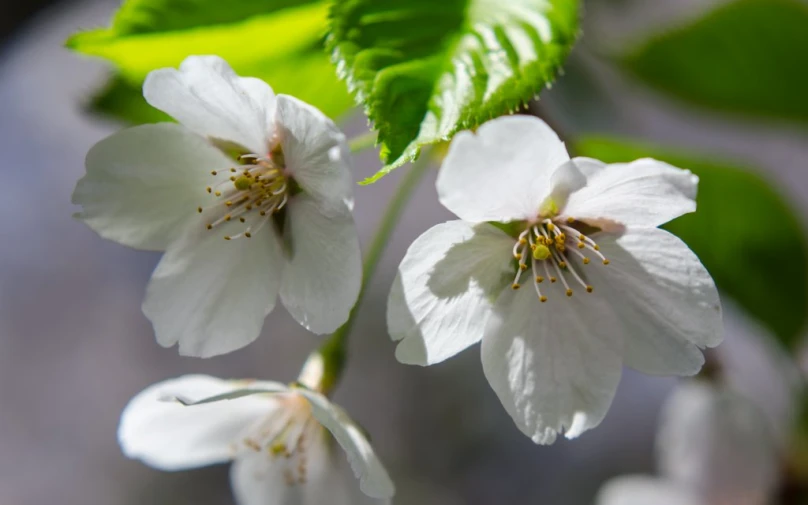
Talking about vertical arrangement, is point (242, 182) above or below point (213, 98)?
below

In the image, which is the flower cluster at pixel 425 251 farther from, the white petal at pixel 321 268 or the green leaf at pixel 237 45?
the green leaf at pixel 237 45

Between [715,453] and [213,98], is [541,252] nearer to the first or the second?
[213,98]

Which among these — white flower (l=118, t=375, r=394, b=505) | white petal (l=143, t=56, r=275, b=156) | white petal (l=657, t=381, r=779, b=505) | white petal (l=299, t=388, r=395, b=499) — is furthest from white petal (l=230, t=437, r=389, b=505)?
white petal (l=657, t=381, r=779, b=505)

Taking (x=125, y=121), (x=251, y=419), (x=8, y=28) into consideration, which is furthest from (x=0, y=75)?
(x=251, y=419)

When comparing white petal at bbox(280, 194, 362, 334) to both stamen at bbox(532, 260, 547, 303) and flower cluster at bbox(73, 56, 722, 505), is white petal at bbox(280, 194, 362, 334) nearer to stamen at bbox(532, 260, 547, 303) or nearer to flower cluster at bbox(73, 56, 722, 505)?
flower cluster at bbox(73, 56, 722, 505)

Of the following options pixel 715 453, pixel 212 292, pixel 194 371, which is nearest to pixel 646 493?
pixel 715 453

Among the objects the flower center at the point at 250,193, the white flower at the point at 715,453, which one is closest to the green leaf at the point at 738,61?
the white flower at the point at 715,453
